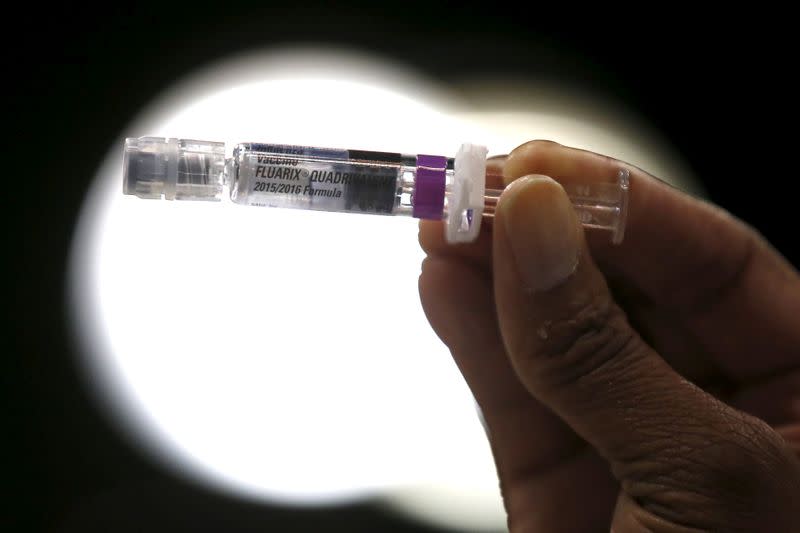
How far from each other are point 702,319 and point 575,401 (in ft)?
1.14

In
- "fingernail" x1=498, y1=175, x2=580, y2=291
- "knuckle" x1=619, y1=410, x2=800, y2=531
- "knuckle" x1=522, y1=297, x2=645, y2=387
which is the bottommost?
"knuckle" x1=619, y1=410, x2=800, y2=531

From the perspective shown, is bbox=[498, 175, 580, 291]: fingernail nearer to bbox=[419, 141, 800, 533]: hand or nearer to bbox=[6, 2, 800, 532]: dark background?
bbox=[419, 141, 800, 533]: hand

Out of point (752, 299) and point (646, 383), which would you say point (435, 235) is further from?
point (752, 299)

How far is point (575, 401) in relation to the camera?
2.38ft

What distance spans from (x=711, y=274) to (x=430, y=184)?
45cm

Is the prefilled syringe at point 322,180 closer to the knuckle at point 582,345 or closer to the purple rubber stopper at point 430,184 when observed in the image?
the purple rubber stopper at point 430,184

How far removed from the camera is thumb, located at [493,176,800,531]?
0.67m

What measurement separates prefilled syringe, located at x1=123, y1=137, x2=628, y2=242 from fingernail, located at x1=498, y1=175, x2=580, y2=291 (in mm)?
51

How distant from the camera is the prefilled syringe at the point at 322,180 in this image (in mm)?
746

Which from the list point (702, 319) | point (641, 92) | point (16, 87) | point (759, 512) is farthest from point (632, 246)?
point (16, 87)

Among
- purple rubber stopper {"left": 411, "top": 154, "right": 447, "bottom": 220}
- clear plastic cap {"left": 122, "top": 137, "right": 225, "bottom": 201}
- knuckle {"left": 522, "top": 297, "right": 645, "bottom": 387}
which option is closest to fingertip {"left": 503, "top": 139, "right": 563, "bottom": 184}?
purple rubber stopper {"left": 411, "top": 154, "right": 447, "bottom": 220}

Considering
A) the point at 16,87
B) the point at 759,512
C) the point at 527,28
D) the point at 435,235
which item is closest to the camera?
the point at 759,512

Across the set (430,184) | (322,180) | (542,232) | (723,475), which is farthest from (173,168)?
(723,475)

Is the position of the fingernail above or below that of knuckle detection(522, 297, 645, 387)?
above
